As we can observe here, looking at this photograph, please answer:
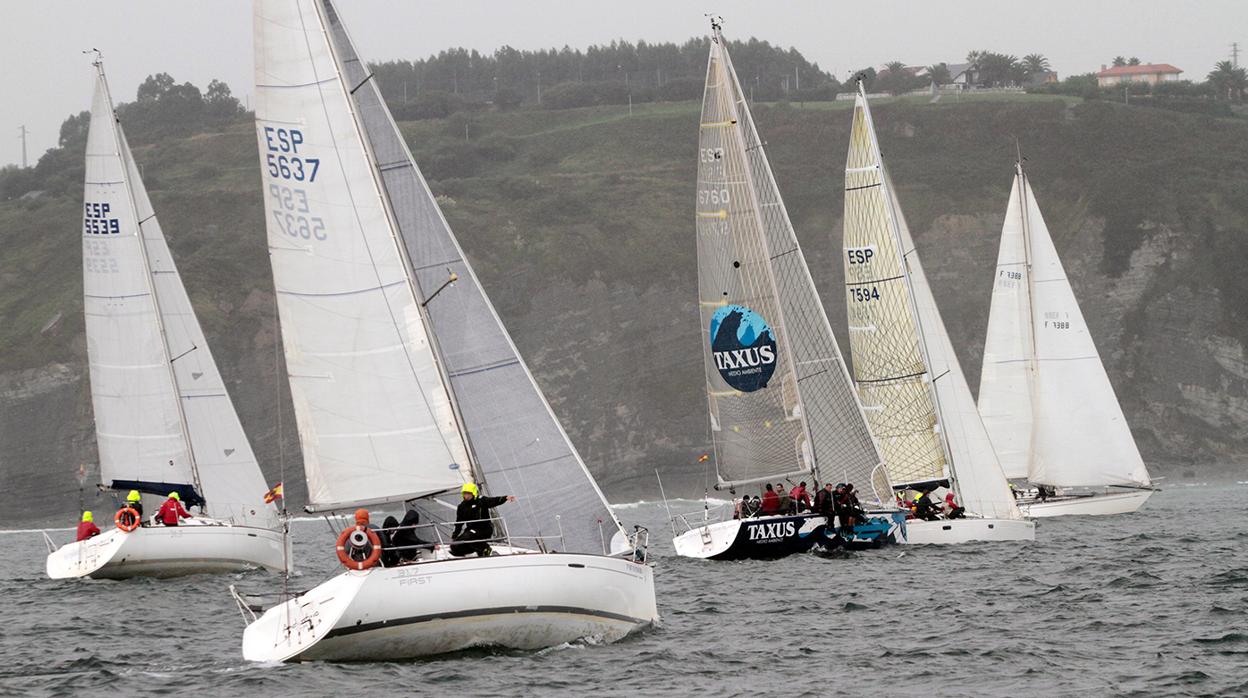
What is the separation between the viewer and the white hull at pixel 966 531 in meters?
30.4

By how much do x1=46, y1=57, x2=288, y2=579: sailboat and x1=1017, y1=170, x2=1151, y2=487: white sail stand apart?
1938cm

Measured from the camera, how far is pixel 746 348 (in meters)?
30.5

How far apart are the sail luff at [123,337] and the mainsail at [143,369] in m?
0.02

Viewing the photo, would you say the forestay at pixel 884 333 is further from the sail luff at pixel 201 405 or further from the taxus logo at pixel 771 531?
the sail luff at pixel 201 405

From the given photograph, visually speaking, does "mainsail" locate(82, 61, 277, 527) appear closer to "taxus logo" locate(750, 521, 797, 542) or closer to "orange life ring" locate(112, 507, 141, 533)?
"orange life ring" locate(112, 507, 141, 533)

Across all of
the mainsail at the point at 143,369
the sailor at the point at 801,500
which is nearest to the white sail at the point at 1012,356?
the sailor at the point at 801,500

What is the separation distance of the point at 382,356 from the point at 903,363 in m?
18.1

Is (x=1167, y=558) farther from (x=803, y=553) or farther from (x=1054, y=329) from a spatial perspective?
(x=1054, y=329)

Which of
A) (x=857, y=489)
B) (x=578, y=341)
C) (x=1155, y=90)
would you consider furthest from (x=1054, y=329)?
(x=1155, y=90)

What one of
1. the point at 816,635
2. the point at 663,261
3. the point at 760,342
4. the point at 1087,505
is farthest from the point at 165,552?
the point at 663,261

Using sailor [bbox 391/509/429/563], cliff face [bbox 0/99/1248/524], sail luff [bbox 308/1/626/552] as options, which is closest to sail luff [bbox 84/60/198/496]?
sail luff [bbox 308/1/626/552]

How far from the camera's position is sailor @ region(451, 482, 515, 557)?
16.2 meters

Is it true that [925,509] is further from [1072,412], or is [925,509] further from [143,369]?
[143,369]

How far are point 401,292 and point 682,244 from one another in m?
76.0
